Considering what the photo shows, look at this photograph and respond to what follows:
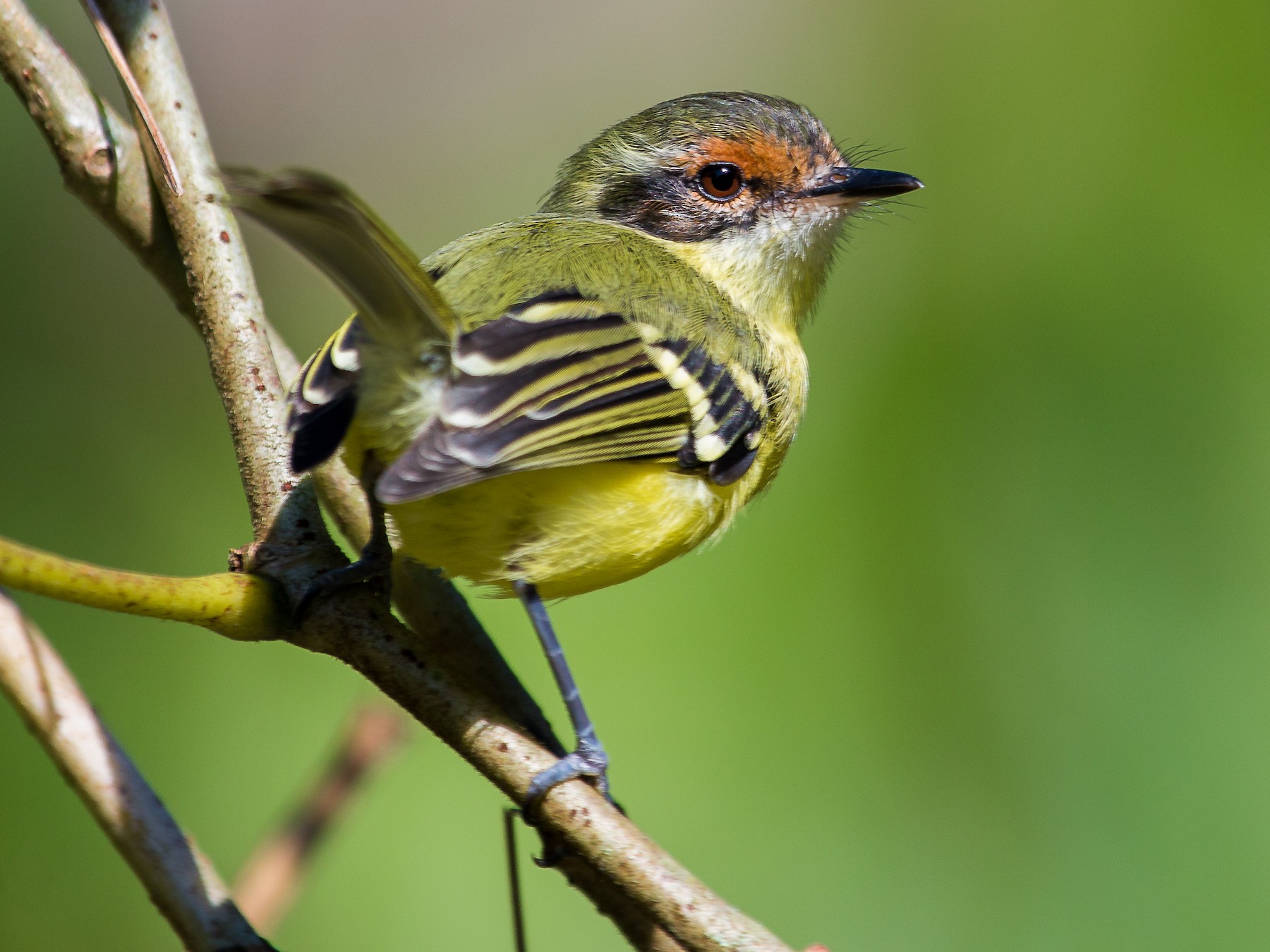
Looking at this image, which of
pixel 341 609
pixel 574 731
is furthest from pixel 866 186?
pixel 341 609

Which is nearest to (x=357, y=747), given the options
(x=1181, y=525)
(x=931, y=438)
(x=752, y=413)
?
(x=752, y=413)

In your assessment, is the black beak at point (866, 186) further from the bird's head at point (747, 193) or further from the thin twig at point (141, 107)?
the thin twig at point (141, 107)

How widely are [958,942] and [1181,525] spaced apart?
134 cm

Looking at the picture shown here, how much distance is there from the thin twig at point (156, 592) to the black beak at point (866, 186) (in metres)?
1.82

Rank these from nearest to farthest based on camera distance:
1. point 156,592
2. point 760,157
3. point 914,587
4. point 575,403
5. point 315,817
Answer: point 156,592
point 315,817
point 575,403
point 760,157
point 914,587

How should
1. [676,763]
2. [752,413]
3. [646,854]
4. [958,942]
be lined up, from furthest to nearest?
[676,763] → [958,942] → [752,413] → [646,854]

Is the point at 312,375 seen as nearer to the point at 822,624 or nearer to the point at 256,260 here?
the point at 822,624

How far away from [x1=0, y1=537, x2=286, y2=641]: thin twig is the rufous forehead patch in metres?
1.72

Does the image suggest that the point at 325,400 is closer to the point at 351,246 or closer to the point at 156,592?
the point at 351,246

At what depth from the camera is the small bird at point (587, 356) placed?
76.5 inches

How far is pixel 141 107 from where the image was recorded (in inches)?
79.0

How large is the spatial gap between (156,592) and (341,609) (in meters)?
0.40

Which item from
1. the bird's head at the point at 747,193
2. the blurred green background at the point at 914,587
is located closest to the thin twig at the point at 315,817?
the bird's head at the point at 747,193

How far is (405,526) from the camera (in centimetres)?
214
